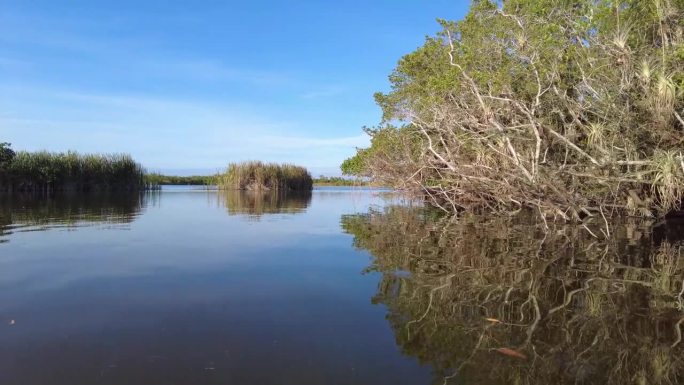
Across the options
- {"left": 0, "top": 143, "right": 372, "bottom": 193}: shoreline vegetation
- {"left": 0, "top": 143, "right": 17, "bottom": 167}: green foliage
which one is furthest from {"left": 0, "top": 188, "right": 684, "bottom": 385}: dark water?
{"left": 0, "top": 143, "right": 17, "bottom": 167}: green foliage

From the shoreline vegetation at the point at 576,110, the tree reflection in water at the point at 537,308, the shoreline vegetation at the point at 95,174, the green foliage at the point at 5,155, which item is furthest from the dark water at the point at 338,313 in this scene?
the green foliage at the point at 5,155

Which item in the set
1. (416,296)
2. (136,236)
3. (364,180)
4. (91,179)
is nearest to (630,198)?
(416,296)

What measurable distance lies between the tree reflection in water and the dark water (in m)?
0.02

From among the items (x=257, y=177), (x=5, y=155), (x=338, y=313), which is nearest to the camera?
(x=338, y=313)

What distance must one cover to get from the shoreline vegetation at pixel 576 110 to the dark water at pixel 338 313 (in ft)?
9.82

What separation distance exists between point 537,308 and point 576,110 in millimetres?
8918

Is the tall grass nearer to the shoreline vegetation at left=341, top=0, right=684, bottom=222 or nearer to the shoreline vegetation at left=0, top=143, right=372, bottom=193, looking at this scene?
the shoreline vegetation at left=0, top=143, right=372, bottom=193

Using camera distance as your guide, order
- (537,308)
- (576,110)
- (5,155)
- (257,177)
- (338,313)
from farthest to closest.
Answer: (257,177) < (5,155) < (576,110) < (537,308) < (338,313)

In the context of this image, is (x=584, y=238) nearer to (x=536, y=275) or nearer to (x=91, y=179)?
(x=536, y=275)

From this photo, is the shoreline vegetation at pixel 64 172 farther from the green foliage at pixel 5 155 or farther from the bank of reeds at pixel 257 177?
the bank of reeds at pixel 257 177

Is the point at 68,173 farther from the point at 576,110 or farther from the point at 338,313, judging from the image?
the point at 338,313

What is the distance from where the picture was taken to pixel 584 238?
862cm

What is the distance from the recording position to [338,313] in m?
3.89

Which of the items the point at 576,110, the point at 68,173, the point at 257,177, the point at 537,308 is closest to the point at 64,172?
the point at 68,173
